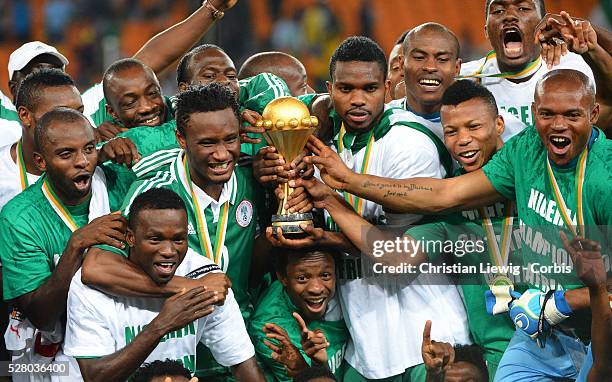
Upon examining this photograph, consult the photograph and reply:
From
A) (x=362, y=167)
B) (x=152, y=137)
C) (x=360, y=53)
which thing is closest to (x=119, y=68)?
(x=152, y=137)

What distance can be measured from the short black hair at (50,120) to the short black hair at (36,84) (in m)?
0.40

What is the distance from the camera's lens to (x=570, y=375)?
4234 millimetres

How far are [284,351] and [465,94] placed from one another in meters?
1.36

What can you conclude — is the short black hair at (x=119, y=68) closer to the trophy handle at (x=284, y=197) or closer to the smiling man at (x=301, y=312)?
the trophy handle at (x=284, y=197)

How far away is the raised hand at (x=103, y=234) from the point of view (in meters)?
4.35

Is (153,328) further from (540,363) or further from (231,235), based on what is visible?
(540,363)

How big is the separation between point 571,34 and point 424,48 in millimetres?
931

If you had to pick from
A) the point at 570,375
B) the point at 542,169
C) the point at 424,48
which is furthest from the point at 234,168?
the point at 570,375

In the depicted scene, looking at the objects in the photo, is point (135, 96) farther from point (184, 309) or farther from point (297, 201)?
point (184, 309)

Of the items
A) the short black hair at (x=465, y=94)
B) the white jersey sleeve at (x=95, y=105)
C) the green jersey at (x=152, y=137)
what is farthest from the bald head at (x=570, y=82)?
the white jersey sleeve at (x=95, y=105)

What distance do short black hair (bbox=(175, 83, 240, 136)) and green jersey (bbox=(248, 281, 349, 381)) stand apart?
0.85 metres

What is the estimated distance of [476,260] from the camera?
181 inches

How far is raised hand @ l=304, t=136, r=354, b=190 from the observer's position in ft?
14.9

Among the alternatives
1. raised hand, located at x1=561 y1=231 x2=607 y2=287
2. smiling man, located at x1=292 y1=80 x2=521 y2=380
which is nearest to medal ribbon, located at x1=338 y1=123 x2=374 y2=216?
smiling man, located at x1=292 y1=80 x2=521 y2=380
